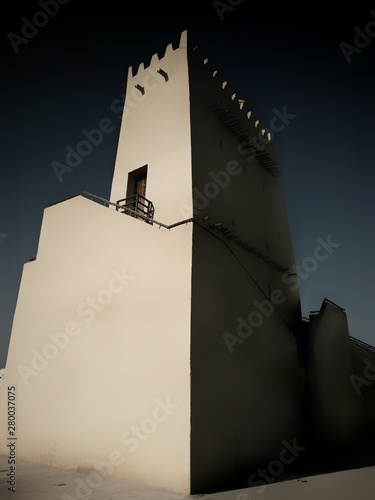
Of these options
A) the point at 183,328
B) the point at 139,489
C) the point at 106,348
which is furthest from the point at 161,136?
the point at 139,489

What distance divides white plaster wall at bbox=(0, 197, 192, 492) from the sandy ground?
0.35 m

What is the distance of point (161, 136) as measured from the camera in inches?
453

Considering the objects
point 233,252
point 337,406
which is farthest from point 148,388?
point 337,406

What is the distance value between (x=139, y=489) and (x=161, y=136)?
32.9 ft

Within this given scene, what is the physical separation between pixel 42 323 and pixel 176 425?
234 inches

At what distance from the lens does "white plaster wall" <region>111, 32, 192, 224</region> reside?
1021 centimetres

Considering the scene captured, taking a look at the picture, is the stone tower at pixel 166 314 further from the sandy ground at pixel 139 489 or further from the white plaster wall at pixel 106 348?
the sandy ground at pixel 139 489

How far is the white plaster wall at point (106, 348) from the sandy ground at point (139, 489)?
346 mm

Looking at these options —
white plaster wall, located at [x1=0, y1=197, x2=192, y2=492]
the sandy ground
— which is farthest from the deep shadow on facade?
the sandy ground

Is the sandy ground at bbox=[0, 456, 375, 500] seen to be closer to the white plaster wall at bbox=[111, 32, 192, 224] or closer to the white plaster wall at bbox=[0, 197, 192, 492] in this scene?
the white plaster wall at bbox=[0, 197, 192, 492]

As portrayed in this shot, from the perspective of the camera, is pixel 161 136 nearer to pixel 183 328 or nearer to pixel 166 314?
pixel 166 314

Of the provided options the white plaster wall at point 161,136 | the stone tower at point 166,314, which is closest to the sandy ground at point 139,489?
the stone tower at point 166,314

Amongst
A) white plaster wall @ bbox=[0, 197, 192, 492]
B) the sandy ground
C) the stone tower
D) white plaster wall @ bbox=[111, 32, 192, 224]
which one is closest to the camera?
the sandy ground

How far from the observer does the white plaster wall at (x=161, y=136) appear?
33.5 ft
